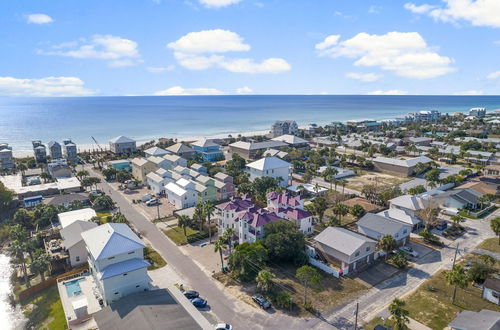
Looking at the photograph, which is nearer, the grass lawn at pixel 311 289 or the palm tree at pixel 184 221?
the grass lawn at pixel 311 289

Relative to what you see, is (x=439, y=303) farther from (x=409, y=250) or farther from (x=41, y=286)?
(x=41, y=286)

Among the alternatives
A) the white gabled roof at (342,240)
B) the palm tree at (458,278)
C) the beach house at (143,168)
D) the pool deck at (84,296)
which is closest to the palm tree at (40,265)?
the pool deck at (84,296)

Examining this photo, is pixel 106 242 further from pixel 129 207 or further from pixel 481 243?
pixel 481 243

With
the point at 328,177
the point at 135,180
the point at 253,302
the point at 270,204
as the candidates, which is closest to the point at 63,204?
the point at 135,180

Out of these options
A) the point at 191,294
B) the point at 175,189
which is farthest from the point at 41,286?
the point at 175,189

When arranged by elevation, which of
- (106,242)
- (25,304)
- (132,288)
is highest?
(106,242)

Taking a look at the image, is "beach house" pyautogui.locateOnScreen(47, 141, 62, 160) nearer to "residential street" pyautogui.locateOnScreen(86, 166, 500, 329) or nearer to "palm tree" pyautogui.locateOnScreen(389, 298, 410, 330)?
"residential street" pyautogui.locateOnScreen(86, 166, 500, 329)

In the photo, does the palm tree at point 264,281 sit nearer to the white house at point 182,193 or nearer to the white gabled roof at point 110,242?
the white gabled roof at point 110,242
